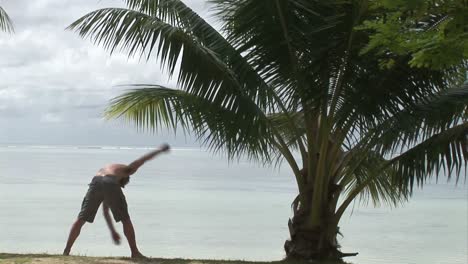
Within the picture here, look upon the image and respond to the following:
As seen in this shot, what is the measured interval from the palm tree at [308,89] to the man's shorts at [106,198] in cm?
127

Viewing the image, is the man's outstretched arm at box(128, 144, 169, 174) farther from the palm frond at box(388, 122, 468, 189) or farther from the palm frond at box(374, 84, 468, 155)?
the palm frond at box(388, 122, 468, 189)

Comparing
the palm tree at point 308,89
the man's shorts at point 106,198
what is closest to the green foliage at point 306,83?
the palm tree at point 308,89

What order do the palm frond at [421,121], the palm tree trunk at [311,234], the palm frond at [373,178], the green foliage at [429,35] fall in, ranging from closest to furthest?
the green foliage at [429,35], the palm frond at [421,121], the palm tree trunk at [311,234], the palm frond at [373,178]

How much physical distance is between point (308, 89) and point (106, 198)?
2940mm

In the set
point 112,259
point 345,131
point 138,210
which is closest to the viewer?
point 112,259

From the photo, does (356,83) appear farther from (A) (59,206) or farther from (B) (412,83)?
(A) (59,206)

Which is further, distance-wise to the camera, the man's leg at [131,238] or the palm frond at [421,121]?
the man's leg at [131,238]

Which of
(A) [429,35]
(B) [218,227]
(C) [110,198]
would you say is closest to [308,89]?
(C) [110,198]

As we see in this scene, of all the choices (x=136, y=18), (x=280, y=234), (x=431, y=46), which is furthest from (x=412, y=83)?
(x=280, y=234)

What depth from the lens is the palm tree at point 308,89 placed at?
9336mm

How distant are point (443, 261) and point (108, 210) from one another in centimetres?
958

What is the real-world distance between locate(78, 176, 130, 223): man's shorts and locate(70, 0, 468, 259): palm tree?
1.27 meters

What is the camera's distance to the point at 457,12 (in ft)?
18.3

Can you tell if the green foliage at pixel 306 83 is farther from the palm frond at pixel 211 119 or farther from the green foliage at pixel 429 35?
the green foliage at pixel 429 35
